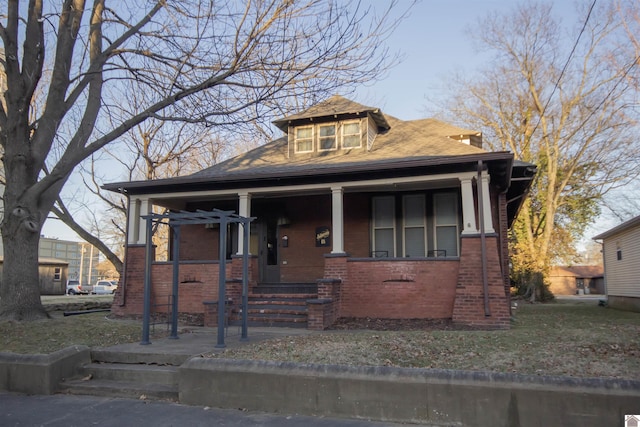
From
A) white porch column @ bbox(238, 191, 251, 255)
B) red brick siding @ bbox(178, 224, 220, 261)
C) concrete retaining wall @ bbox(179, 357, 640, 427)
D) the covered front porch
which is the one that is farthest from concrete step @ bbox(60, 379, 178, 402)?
red brick siding @ bbox(178, 224, 220, 261)

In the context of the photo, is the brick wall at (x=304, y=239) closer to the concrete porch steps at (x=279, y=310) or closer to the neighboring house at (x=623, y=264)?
the concrete porch steps at (x=279, y=310)

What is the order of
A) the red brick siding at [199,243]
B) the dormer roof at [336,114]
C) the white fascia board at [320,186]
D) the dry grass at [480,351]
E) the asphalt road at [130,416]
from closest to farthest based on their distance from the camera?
the asphalt road at [130,416] < the dry grass at [480,351] < the white fascia board at [320,186] < the dormer roof at [336,114] < the red brick siding at [199,243]

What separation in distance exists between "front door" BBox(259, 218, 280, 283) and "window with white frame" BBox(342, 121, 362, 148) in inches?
132

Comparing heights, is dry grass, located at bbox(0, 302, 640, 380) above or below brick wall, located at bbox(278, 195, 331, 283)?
below

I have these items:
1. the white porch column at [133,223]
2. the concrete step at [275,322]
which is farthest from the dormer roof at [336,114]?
the concrete step at [275,322]

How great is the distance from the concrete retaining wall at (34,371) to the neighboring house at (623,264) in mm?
16803

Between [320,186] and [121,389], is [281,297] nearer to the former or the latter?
[320,186]

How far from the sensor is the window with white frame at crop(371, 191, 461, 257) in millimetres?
13453

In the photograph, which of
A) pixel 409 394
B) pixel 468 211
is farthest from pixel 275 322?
pixel 409 394

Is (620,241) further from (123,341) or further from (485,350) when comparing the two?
(123,341)

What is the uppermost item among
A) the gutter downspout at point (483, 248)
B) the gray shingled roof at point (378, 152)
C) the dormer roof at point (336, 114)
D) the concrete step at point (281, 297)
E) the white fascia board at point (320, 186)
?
the dormer roof at point (336, 114)

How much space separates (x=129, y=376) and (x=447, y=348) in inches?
182

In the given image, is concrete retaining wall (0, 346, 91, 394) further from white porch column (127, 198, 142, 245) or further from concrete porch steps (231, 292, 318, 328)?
white porch column (127, 198, 142, 245)

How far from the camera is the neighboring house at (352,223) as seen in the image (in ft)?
37.2
